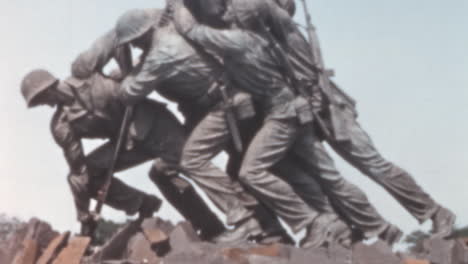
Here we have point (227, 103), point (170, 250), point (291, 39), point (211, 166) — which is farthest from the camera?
point (291, 39)

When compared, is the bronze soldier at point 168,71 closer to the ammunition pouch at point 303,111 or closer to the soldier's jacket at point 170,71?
the soldier's jacket at point 170,71

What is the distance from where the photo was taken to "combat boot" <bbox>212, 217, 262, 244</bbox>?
23.5 feet

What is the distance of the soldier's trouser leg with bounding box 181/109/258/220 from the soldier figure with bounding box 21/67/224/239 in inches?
9.5

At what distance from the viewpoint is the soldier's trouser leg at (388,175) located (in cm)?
775

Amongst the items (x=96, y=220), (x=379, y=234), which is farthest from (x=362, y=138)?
(x=96, y=220)

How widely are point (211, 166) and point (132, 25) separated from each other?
174 cm

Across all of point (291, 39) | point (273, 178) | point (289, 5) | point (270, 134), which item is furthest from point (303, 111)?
point (289, 5)

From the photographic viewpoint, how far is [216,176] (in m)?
7.41

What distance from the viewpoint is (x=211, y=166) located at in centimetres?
745

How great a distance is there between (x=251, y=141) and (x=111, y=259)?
2052mm

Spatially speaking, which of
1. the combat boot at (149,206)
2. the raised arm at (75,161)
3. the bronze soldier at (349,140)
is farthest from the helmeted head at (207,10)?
the combat boot at (149,206)

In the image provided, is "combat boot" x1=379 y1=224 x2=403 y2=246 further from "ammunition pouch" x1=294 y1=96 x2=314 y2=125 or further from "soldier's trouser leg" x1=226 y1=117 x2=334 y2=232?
"ammunition pouch" x1=294 y1=96 x2=314 y2=125

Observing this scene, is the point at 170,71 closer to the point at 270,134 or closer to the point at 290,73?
the point at 270,134

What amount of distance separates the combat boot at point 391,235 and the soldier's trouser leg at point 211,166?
149 cm
